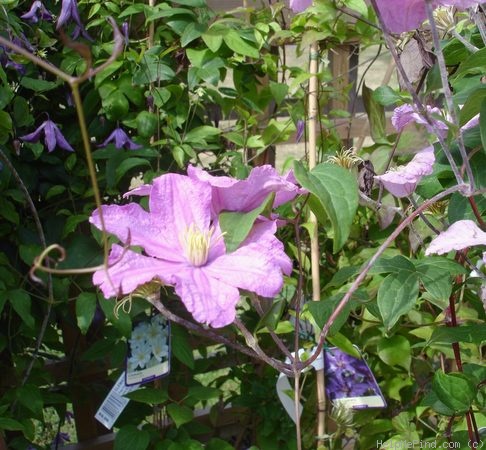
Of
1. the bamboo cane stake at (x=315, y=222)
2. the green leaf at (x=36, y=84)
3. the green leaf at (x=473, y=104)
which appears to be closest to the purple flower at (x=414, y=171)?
the green leaf at (x=473, y=104)

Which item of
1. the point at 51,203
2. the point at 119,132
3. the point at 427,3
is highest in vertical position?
the point at 427,3

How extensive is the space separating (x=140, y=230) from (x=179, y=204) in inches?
1.7

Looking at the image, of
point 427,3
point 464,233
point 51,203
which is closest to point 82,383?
point 51,203

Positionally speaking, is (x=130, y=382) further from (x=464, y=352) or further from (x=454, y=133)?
(x=454, y=133)

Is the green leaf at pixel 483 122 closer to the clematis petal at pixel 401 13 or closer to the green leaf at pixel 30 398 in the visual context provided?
the clematis petal at pixel 401 13

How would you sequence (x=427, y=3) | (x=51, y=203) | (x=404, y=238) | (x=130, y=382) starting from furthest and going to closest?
(x=404, y=238) < (x=51, y=203) < (x=130, y=382) < (x=427, y=3)

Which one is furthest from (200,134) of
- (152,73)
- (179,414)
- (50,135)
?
(179,414)

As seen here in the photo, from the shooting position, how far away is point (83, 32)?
1180mm

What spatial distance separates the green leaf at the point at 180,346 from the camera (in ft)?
3.84

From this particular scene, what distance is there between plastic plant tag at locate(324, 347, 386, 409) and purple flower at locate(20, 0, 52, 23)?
74 cm

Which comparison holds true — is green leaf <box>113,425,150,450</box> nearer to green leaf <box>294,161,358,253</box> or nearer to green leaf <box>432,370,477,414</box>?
green leaf <box>432,370,477,414</box>

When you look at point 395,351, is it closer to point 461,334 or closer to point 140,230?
point 461,334

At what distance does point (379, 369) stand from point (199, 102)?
64 centimetres

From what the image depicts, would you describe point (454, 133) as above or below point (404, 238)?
above
